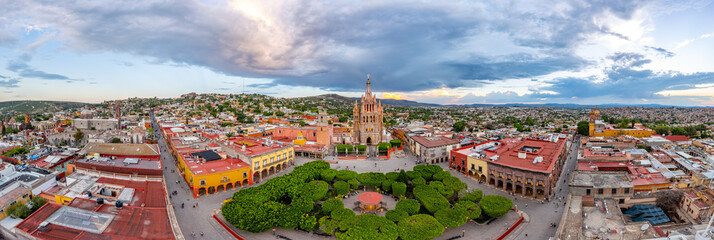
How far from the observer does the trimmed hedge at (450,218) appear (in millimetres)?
26047

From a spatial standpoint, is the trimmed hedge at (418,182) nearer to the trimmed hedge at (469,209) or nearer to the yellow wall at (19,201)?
the trimmed hedge at (469,209)

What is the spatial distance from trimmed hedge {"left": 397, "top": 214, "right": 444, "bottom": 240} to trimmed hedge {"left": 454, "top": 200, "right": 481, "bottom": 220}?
3626mm

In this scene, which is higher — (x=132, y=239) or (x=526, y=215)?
(x=132, y=239)

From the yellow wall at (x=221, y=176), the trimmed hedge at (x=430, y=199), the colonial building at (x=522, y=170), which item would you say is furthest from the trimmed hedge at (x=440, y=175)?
the yellow wall at (x=221, y=176)

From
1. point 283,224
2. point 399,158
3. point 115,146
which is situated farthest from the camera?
point 399,158

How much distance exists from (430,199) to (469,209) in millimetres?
3762

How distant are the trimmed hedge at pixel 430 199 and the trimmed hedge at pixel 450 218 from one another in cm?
127

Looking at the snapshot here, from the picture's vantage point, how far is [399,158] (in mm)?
57188

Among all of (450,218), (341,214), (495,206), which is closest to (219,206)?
(341,214)

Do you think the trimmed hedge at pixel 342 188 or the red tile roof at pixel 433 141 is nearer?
the trimmed hedge at pixel 342 188

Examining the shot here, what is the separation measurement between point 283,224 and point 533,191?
92.0 feet

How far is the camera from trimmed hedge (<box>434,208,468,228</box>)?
2605cm

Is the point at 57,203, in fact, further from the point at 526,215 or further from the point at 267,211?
the point at 526,215

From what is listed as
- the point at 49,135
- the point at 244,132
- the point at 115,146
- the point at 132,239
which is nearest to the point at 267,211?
the point at 132,239
